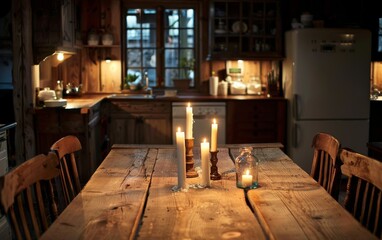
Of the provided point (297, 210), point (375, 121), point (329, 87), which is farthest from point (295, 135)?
point (297, 210)

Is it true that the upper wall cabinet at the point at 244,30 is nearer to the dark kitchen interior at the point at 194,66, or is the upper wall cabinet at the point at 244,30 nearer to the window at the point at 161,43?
the dark kitchen interior at the point at 194,66

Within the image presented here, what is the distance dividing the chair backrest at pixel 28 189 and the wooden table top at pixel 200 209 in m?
0.10

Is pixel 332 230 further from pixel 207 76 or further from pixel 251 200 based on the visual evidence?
pixel 207 76

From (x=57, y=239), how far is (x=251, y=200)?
2.51ft

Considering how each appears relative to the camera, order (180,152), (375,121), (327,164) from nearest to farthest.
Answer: (180,152)
(327,164)
(375,121)

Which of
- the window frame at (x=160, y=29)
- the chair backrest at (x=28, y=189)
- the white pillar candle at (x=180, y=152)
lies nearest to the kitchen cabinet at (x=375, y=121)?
the window frame at (x=160, y=29)

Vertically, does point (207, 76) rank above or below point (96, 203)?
above

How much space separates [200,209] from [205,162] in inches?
12.6

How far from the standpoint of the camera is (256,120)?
5938mm

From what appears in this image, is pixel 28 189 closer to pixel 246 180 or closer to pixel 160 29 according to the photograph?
pixel 246 180

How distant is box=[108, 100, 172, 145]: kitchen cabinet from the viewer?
592 cm

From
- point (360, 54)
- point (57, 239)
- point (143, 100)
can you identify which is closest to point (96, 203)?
point (57, 239)

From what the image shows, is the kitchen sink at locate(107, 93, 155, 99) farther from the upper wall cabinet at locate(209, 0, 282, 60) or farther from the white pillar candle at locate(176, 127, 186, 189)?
the white pillar candle at locate(176, 127, 186, 189)

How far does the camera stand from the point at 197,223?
5.70 feet
